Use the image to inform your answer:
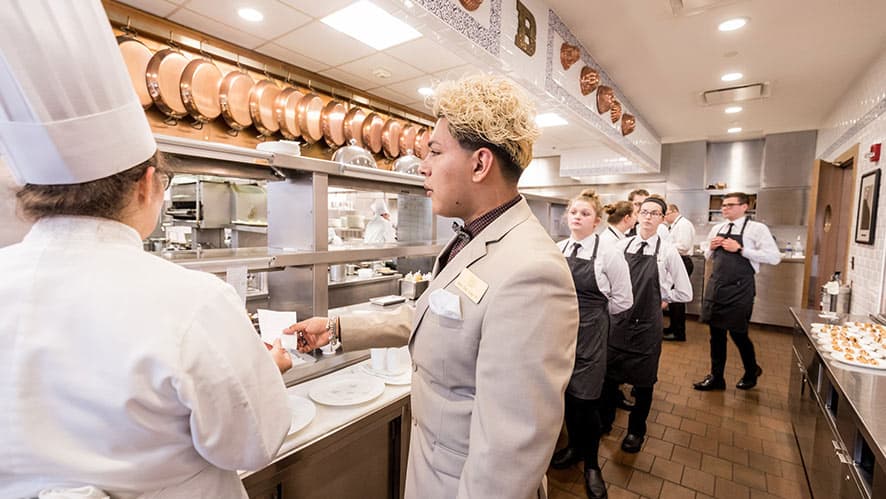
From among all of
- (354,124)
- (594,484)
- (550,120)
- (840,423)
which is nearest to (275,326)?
(594,484)

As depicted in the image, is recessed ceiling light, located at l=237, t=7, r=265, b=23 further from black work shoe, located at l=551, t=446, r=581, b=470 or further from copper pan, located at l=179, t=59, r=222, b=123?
black work shoe, located at l=551, t=446, r=581, b=470

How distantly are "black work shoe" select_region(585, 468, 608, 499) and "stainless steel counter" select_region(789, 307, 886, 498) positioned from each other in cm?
101

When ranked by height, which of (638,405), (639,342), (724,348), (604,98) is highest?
(604,98)

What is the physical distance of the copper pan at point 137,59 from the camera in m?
2.75

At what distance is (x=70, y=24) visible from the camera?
60cm

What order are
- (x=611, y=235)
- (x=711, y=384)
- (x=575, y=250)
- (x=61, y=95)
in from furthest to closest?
(x=711, y=384), (x=611, y=235), (x=575, y=250), (x=61, y=95)

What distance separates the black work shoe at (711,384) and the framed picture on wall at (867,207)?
1.80 metres

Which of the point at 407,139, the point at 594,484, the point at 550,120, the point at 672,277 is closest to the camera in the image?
the point at 594,484

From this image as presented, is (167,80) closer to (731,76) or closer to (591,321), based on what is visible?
(591,321)

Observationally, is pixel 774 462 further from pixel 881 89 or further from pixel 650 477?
pixel 881 89

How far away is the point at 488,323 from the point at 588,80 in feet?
10.9

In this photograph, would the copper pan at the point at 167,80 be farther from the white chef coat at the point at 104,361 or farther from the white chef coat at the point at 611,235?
the white chef coat at the point at 611,235

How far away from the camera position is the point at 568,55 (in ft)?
10.3

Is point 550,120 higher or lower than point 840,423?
higher
